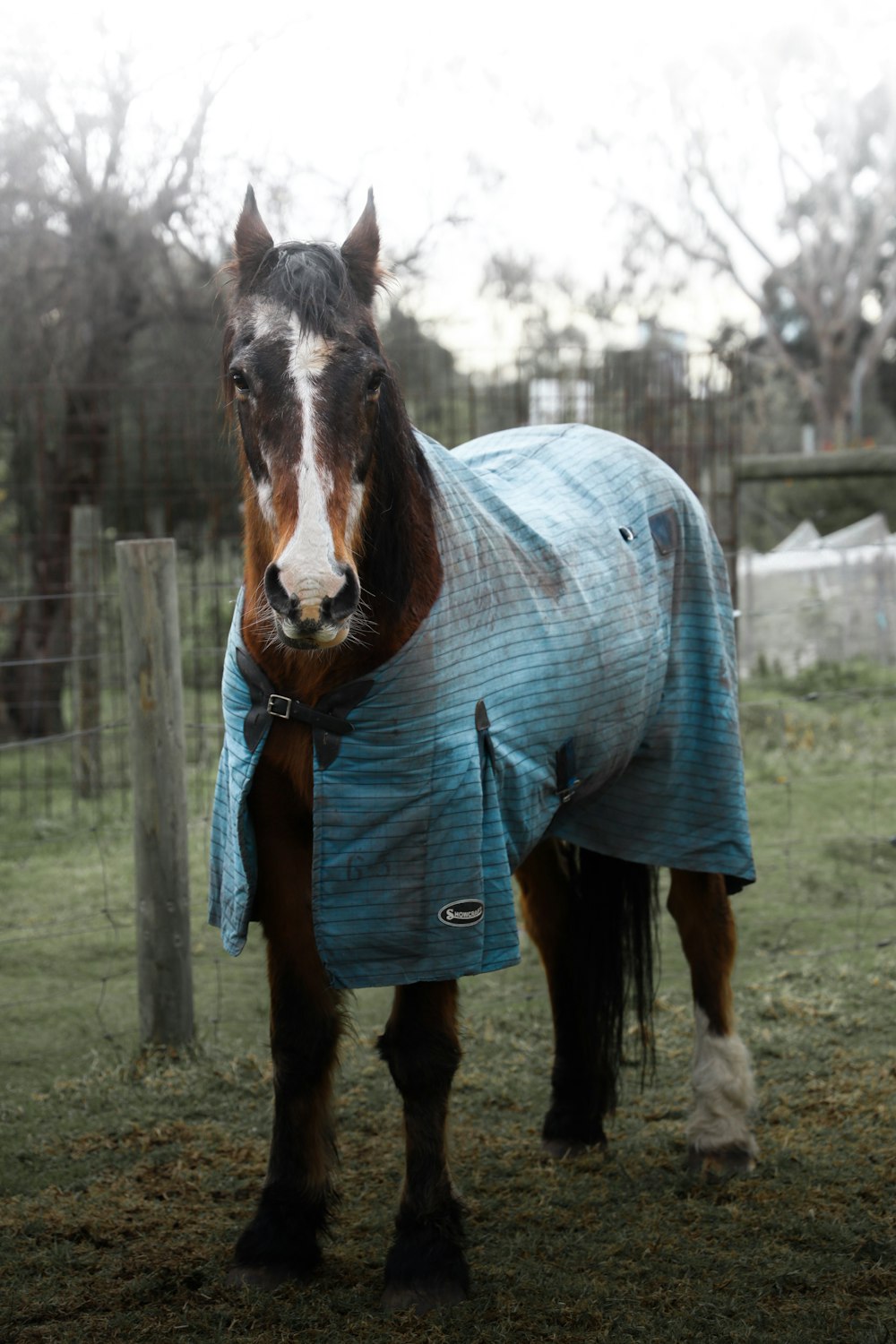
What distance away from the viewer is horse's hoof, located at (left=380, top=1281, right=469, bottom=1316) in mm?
2436

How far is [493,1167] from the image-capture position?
3164 millimetres

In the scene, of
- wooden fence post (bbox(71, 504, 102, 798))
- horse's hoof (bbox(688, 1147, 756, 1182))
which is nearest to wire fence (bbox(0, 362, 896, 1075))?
wooden fence post (bbox(71, 504, 102, 798))

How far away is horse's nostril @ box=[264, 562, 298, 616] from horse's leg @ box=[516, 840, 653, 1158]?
5.35 feet

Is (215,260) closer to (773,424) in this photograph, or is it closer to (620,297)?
(620,297)

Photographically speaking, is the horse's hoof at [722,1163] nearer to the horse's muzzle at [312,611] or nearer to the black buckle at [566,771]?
the black buckle at [566,771]

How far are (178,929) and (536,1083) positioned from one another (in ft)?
3.84

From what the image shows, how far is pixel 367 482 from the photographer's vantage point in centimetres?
230

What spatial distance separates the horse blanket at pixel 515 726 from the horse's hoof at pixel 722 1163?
0.66 meters

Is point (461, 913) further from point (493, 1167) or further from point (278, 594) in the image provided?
point (493, 1167)

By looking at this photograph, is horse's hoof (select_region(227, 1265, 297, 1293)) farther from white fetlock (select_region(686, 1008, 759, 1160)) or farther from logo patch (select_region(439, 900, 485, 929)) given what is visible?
white fetlock (select_region(686, 1008, 759, 1160))

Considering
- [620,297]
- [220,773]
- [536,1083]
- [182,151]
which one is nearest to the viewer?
[220,773]

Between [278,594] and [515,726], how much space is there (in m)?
0.72

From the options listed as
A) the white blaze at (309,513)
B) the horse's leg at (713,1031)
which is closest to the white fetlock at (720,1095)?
the horse's leg at (713,1031)

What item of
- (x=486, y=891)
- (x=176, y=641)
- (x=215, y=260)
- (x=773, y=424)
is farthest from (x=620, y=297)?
(x=486, y=891)
